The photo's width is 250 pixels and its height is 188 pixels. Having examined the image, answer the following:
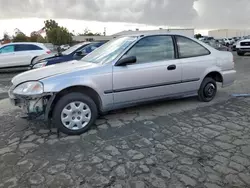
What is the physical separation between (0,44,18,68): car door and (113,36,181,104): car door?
33.7ft

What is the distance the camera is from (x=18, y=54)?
1298 centimetres

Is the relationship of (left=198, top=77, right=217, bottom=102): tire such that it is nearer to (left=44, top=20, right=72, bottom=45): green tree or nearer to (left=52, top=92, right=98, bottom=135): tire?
(left=52, top=92, right=98, bottom=135): tire

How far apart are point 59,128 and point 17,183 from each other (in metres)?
1.27

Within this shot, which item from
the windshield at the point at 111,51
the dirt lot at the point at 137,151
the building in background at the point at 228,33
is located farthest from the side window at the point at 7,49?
the building in background at the point at 228,33

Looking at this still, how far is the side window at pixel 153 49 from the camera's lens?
4586 millimetres

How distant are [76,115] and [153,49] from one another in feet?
6.49

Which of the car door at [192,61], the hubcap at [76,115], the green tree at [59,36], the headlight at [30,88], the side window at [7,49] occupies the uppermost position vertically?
the green tree at [59,36]

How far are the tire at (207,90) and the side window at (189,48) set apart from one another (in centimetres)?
62

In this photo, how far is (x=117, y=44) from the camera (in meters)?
4.90

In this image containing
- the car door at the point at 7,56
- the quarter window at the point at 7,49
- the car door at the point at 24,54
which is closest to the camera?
the car door at the point at 7,56

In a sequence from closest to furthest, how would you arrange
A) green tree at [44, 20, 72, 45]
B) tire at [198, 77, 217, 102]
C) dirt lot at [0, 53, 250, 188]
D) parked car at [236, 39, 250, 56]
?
1. dirt lot at [0, 53, 250, 188]
2. tire at [198, 77, 217, 102]
3. parked car at [236, 39, 250, 56]
4. green tree at [44, 20, 72, 45]

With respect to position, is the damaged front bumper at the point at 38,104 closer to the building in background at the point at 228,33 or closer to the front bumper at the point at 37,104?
the front bumper at the point at 37,104

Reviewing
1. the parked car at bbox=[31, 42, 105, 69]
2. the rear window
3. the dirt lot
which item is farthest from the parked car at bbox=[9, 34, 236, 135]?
the rear window

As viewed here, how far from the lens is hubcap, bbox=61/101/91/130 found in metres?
3.93
